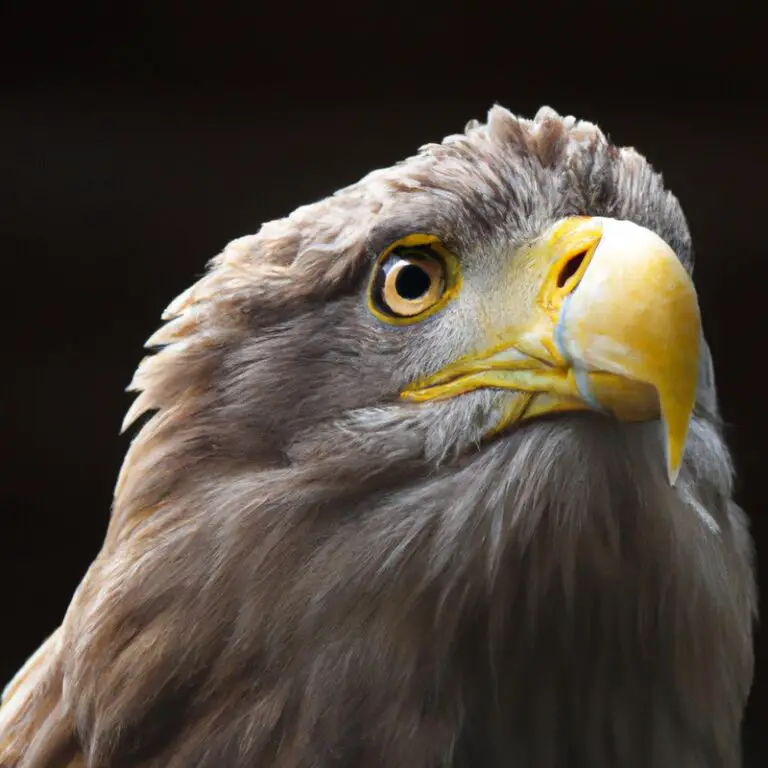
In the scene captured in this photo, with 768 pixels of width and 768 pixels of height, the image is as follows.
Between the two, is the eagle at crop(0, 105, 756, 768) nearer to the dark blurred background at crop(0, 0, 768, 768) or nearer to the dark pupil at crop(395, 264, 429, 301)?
the dark pupil at crop(395, 264, 429, 301)

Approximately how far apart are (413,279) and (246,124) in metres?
0.59

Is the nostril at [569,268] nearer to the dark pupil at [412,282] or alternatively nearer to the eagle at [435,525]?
the eagle at [435,525]

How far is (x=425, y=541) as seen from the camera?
100 centimetres

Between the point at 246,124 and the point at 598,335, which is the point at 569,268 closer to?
the point at 598,335

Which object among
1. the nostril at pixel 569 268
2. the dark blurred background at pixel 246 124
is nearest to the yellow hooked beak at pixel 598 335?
the nostril at pixel 569 268

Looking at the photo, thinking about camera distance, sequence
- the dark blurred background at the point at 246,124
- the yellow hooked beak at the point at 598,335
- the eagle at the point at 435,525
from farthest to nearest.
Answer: the dark blurred background at the point at 246,124
the eagle at the point at 435,525
the yellow hooked beak at the point at 598,335

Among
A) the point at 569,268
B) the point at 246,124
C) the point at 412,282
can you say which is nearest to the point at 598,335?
the point at 569,268

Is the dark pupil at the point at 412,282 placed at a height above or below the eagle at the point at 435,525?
above

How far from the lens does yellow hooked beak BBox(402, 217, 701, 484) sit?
2.89 ft

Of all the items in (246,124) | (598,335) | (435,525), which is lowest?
(435,525)

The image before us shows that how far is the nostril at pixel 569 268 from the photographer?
969 millimetres

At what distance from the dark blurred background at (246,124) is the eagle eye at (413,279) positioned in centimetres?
43

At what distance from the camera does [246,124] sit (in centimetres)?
152

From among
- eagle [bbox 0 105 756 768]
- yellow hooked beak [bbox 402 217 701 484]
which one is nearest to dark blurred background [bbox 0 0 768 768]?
eagle [bbox 0 105 756 768]
